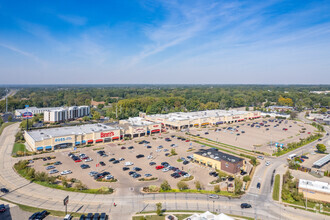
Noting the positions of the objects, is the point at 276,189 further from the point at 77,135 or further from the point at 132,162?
the point at 77,135

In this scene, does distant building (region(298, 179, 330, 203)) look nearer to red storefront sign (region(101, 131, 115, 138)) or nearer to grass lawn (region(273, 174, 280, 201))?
grass lawn (region(273, 174, 280, 201))

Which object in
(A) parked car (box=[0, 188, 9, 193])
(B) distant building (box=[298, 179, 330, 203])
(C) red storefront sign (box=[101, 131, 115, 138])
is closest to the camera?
(B) distant building (box=[298, 179, 330, 203])

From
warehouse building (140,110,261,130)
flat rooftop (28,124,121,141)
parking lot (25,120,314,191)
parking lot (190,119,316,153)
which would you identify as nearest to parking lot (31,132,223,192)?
parking lot (25,120,314,191)

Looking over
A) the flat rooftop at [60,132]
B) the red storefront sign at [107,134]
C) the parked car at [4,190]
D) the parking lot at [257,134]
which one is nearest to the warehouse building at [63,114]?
the flat rooftop at [60,132]

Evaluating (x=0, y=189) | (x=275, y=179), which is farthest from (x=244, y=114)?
(x=0, y=189)

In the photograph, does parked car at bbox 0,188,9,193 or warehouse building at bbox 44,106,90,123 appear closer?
parked car at bbox 0,188,9,193

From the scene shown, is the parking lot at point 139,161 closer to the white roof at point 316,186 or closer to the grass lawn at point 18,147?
the grass lawn at point 18,147
